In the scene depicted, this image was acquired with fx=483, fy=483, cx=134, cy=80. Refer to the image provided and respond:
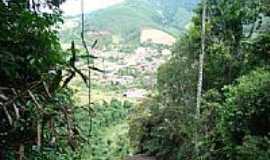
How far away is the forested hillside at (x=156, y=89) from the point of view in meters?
2.61

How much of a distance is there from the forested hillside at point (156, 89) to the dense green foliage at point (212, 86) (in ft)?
0.11

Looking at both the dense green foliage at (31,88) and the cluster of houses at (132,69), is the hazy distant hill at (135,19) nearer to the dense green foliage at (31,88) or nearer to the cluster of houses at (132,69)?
the cluster of houses at (132,69)

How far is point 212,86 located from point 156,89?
288cm

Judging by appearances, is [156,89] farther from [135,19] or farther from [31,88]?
[135,19]

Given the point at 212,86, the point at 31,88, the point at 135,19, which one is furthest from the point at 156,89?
the point at 135,19

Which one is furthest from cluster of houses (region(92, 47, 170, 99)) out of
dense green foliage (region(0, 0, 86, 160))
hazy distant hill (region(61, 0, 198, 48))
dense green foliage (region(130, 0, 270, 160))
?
dense green foliage (region(0, 0, 86, 160))

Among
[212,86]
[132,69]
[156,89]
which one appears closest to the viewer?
[212,86]

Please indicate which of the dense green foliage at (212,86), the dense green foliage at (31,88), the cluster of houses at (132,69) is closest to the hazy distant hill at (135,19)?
the cluster of houses at (132,69)

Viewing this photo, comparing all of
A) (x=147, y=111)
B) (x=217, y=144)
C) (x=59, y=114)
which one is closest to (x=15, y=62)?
(x=59, y=114)

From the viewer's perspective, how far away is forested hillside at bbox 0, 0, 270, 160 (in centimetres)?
261

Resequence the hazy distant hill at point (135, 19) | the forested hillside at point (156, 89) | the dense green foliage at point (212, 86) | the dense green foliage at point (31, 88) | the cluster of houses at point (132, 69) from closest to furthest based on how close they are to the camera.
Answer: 1. the dense green foliage at point (31, 88)
2. the forested hillside at point (156, 89)
3. the dense green foliage at point (212, 86)
4. the cluster of houses at point (132, 69)
5. the hazy distant hill at point (135, 19)

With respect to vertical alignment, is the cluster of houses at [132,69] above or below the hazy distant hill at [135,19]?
below

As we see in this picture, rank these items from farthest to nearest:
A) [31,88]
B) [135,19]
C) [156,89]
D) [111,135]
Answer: [135,19] → [111,135] → [156,89] → [31,88]

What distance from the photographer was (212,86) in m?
16.3
